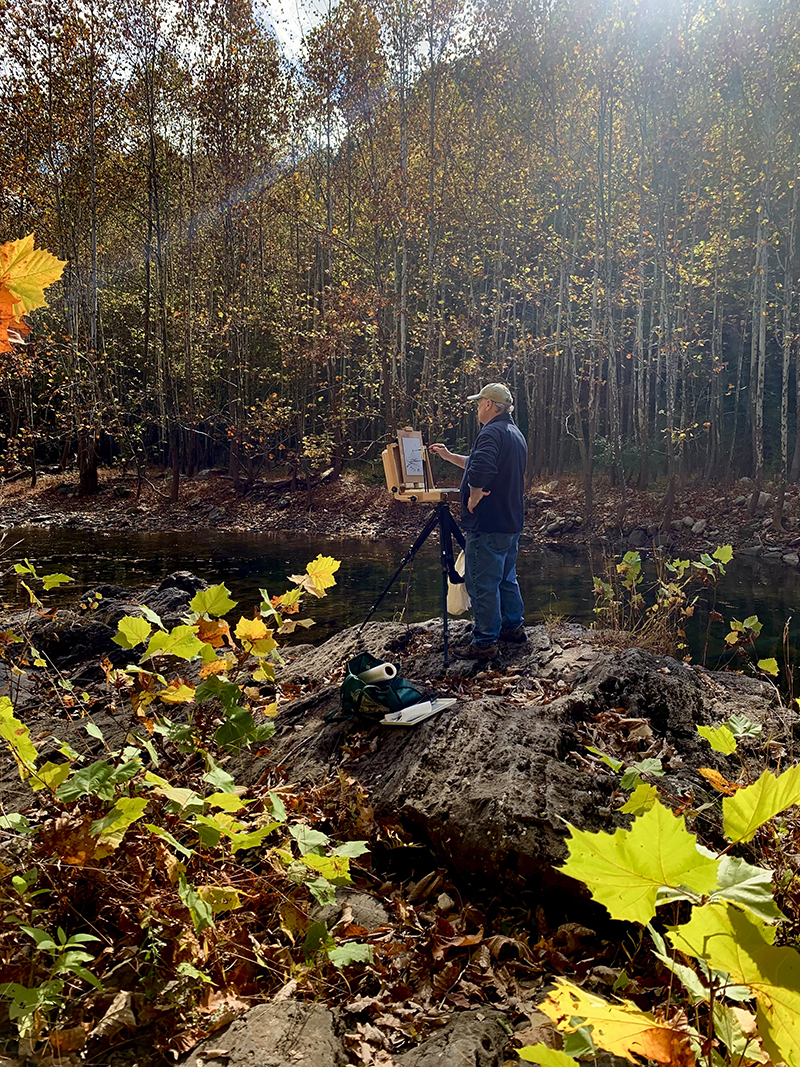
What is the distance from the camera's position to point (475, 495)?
5.54 m

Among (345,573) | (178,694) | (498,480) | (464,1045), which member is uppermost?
(498,480)

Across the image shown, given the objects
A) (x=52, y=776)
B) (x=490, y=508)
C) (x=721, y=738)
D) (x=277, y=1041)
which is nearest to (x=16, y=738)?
(x=52, y=776)

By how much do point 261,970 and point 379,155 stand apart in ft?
77.8

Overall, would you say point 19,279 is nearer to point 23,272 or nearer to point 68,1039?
point 23,272

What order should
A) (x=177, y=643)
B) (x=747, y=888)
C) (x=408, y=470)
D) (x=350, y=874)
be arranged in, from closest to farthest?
1. (x=747, y=888)
2. (x=177, y=643)
3. (x=350, y=874)
4. (x=408, y=470)

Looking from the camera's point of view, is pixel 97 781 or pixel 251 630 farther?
pixel 251 630

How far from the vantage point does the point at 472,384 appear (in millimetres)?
23281

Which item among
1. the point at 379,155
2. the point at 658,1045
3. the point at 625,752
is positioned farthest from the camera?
the point at 379,155

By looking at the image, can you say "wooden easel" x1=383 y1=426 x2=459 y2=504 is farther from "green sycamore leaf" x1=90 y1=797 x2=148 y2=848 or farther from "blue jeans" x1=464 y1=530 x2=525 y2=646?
"green sycamore leaf" x1=90 y1=797 x2=148 y2=848

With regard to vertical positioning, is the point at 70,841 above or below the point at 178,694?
below

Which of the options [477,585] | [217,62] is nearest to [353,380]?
[217,62]

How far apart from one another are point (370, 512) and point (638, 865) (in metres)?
19.4

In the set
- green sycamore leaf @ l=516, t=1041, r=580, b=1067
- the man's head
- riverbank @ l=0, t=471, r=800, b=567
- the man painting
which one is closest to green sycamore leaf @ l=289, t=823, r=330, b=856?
green sycamore leaf @ l=516, t=1041, r=580, b=1067

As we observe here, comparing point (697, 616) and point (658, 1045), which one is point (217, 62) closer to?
point (697, 616)
